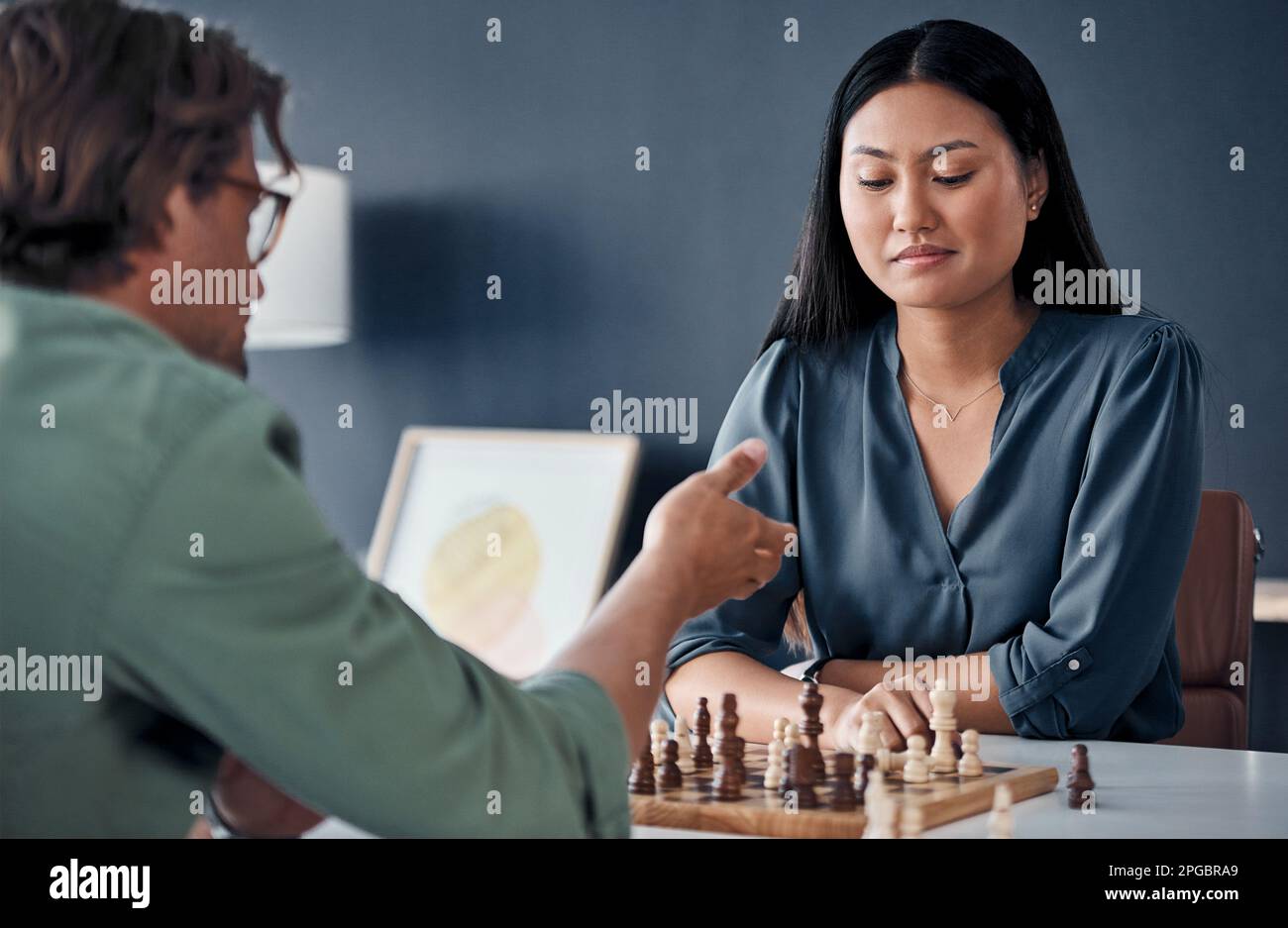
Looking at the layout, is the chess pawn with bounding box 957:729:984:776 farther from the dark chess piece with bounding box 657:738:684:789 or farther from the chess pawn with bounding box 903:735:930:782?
the dark chess piece with bounding box 657:738:684:789

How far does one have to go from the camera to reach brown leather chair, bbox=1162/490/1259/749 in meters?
2.16

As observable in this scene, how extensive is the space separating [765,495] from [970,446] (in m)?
0.29

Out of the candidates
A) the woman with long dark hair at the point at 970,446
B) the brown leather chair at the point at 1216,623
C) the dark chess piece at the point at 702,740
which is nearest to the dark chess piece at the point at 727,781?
the dark chess piece at the point at 702,740

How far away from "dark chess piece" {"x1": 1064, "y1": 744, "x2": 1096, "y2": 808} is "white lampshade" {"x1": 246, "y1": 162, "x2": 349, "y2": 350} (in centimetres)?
268

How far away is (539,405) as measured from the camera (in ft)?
12.3

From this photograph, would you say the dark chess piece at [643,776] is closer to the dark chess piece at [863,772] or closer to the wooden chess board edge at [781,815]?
the wooden chess board edge at [781,815]

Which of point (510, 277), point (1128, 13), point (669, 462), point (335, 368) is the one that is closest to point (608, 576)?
point (669, 462)

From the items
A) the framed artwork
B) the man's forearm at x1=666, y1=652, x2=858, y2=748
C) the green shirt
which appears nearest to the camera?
the green shirt

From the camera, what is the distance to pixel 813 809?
3.67 ft

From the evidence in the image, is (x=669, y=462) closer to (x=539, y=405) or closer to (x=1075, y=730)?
(x=539, y=405)

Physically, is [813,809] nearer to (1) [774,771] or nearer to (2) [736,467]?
(1) [774,771]

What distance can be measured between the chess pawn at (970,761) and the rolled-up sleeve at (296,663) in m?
0.58

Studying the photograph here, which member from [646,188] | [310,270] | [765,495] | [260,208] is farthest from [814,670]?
[310,270]

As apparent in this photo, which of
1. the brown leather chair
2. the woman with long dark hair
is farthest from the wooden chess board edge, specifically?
the brown leather chair
